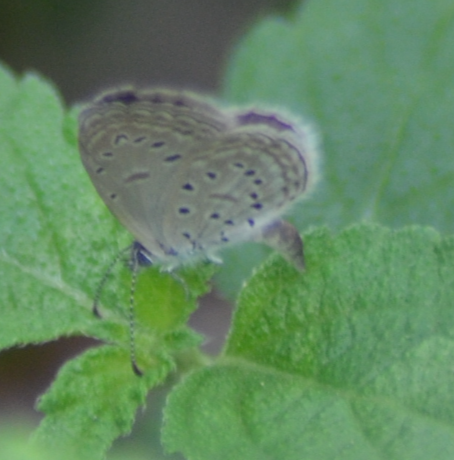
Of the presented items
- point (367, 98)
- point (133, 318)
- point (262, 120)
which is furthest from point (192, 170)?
point (367, 98)

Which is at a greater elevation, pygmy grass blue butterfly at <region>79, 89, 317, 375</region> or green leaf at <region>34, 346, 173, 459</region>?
pygmy grass blue butterfly at <region>79, 89, 317, 375</region>

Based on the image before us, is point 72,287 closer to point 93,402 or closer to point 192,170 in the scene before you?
point 93,402

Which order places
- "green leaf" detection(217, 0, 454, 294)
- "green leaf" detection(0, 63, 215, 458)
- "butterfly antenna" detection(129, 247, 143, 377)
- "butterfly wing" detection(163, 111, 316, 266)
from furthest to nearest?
"green leaf" detection(217, 0, 454, 294), "butterfly wing" detection(163, 111, 316, 266), "butterfly antenna" detection(129, 247, 143, 377), "green leaf" detection(0, 63, 215, 458)

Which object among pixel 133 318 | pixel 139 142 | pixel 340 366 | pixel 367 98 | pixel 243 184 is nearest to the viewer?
pixel 340 366

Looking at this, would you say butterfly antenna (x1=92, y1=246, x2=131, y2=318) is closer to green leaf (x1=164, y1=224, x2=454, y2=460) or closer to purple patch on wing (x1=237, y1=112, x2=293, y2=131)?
green leaf (x1=164, y1=224, x2=454, y2=460)

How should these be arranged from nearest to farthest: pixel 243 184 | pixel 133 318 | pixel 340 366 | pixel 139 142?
pixel 340 366, pixel 139 142, pixel 133 318, pixel 243 184

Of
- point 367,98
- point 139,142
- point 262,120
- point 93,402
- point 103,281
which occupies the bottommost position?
point 93,402

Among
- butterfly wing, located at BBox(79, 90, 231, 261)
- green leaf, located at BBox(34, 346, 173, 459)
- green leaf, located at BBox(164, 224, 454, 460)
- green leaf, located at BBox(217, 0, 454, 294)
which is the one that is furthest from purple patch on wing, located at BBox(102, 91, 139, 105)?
green leaf, located at BBox(217, 0, 454, 294)

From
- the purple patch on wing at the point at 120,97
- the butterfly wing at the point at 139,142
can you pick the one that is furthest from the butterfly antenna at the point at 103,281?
the purple patch on wing at the point at 120,97
